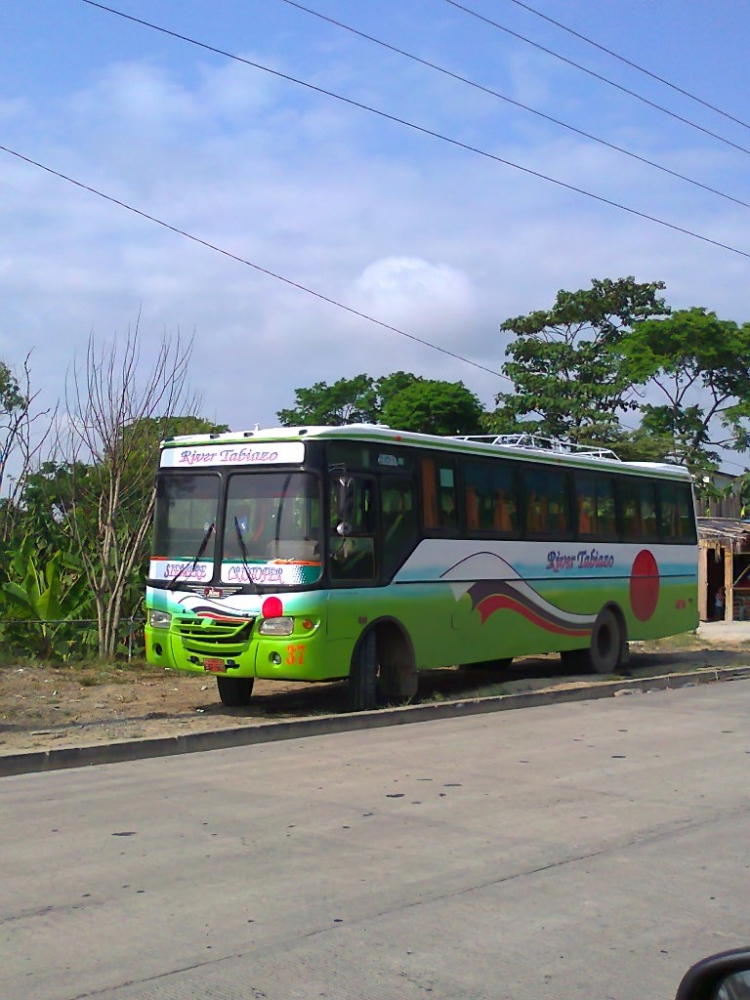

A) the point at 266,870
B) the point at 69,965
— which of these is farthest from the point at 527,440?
the point at 69,965

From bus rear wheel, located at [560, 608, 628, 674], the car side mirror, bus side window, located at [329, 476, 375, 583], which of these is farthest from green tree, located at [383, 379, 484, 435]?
the car side mirror

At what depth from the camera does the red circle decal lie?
64.8 ft

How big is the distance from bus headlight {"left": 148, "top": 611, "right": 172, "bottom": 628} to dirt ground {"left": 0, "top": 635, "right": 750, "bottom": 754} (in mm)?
916

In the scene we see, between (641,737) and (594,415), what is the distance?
30078mm

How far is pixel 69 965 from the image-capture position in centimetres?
520

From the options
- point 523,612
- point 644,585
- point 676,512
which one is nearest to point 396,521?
point 523,612

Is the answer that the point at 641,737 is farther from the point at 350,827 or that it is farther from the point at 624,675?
the point at 624,675

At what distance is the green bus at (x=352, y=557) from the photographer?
1312 cm

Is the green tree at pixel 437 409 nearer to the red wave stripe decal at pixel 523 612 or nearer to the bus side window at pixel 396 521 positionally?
the red wave stripe decal at pixel 523 612

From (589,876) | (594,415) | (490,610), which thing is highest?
(594,415)

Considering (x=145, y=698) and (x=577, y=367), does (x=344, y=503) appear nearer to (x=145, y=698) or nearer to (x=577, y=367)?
(x=145, y=698)

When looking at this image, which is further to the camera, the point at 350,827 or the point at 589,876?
the point at 350,827

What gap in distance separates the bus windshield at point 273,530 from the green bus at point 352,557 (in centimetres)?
2

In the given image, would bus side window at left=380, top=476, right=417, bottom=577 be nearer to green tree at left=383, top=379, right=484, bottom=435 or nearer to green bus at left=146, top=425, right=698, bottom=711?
green bus at left=146, top=425, right=698, bottom=711
